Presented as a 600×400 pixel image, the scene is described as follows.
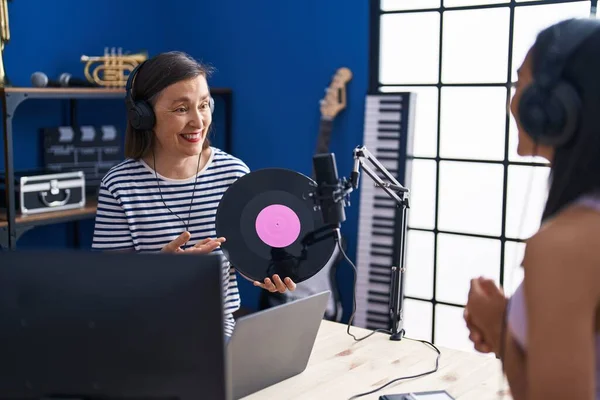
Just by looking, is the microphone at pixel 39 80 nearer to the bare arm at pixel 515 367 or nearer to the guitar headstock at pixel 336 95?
the guitar headstock at pixel 336 95

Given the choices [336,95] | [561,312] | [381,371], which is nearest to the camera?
[561,312]

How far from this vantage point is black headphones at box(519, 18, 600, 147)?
903mm

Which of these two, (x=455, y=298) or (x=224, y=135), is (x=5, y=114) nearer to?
(x=224, y=135)

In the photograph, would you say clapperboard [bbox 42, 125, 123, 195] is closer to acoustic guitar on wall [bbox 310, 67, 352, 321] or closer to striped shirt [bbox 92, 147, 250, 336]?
acoustic guitar on wall [bbox 310, 67, 352, 321]

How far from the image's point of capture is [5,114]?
288cm

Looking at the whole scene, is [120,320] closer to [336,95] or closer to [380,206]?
[380,206]

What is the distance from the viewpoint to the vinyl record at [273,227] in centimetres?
171

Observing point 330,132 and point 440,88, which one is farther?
point 330,132

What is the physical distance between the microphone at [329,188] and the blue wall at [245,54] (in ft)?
6.84

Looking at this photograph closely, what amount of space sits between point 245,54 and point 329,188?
2638 mm

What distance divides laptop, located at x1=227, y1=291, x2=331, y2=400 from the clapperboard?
2.19 meters

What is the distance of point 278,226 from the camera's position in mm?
1728

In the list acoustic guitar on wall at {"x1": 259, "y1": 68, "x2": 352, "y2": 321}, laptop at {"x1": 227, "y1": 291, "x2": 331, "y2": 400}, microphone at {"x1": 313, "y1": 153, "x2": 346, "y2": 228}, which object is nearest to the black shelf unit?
acoustic guitar on wall at {"x1": 259, "y1": 68, "x2": 352, "y2": 321}

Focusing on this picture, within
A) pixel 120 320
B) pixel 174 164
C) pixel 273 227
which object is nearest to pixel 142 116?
pixel 174 164
